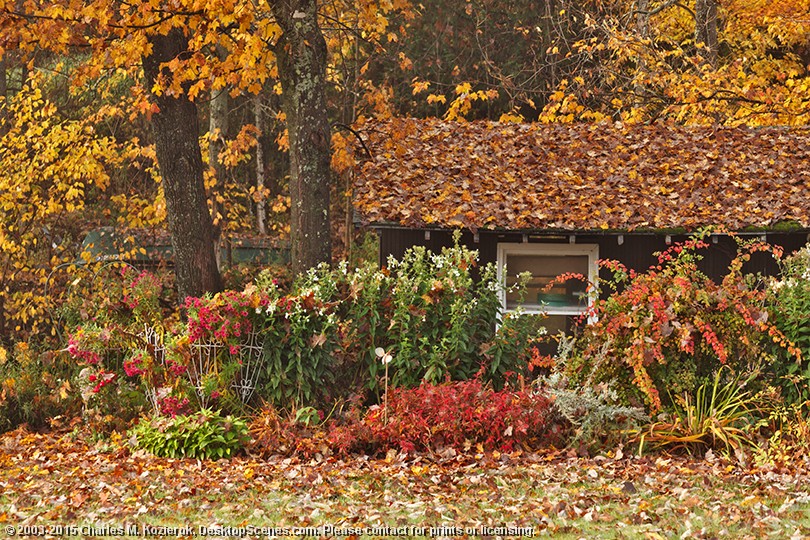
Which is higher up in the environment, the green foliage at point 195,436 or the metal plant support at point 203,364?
the metal plant support at point 203,364

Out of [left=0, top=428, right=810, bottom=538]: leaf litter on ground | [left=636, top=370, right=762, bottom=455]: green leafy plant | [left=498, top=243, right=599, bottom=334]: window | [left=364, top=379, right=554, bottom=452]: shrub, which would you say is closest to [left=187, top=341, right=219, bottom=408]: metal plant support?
[left=0, top=428, right=810, bottom=538]: leaf litter on ground

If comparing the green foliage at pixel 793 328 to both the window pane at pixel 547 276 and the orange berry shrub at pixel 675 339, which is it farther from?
the window pane at pixel 547 276

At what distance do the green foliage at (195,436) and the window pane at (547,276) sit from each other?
6438mm

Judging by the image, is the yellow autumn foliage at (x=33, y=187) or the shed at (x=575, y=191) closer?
the shed at (x=575, y=191)

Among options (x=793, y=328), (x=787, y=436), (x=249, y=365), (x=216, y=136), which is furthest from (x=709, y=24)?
(x=249, y=365)

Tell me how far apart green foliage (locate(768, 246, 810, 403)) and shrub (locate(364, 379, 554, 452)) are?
249 cm

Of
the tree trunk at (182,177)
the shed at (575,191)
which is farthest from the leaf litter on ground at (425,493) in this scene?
the shed at (575,191)

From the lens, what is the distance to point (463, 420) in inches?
398

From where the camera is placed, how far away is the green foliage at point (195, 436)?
1015 cm

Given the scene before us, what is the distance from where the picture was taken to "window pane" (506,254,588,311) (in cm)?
1581

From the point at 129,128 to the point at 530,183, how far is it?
14995 millimetres

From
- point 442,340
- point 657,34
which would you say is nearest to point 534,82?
point 657,34

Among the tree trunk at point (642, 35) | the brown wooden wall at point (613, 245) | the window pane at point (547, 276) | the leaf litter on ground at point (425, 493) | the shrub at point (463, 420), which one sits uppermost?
the tree trunk at point (642, 35)

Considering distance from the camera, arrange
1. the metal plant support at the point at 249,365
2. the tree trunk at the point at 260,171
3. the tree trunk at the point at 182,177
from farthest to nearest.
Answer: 1. the tree trunk at the point at 260,171
2. the tree trunk at the point at 182,177
3. the metal plant support at the point at 249,365
